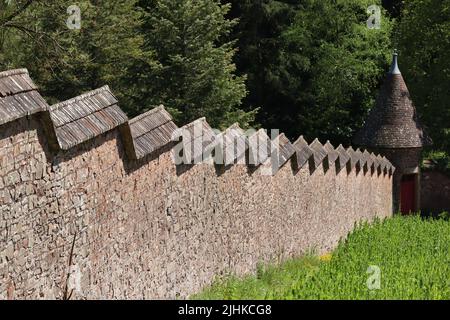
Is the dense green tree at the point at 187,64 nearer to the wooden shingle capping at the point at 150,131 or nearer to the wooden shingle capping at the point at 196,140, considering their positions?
the wooden shingle capping at the point at 196,140

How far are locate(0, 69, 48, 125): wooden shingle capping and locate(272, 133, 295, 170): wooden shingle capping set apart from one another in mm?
7701

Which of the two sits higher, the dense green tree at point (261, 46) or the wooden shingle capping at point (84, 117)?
the dense green tree at point (261, 46)

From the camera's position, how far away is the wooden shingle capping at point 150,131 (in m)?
9.25

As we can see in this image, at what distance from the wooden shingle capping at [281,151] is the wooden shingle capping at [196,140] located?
319cm

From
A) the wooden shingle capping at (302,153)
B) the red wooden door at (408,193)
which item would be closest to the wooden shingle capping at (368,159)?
the wooden shingle capping at (302,153)

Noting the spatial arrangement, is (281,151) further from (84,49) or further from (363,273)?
(84,49)

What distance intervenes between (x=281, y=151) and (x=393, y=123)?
15.9 metres

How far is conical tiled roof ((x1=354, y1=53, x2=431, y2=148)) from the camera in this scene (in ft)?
96.4

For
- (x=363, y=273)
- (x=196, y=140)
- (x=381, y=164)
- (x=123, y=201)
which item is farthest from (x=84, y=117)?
(x=381, y=164)

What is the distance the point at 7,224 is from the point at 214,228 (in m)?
5.44

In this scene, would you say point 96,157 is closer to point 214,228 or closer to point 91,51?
point 214,228

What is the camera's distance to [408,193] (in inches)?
1232

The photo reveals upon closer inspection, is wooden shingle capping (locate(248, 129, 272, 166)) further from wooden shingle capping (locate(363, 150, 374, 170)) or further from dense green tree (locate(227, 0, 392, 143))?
dense green tree (locate(227, 0, 392, 143))

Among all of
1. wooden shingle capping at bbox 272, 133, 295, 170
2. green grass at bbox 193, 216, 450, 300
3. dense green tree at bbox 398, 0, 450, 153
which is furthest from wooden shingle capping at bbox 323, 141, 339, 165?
dense green tree at bbox 398, 0, 450, 153
